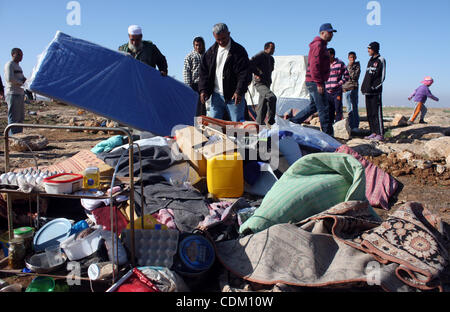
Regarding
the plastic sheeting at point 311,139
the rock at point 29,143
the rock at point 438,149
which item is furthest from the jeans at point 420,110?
the rock at point 29,143

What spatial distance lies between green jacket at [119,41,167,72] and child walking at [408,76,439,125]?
24.6 feet

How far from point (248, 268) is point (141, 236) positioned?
0.75 meters

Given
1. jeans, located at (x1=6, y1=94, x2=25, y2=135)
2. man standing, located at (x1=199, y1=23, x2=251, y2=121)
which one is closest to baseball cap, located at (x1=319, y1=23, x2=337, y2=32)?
man standing, located at (x1=199, y1=23, x2=251, y2=121)

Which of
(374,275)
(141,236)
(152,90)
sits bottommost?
(374,275)

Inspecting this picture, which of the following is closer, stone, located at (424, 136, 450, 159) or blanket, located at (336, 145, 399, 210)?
blanket, located at (336, 145, 399, 210)

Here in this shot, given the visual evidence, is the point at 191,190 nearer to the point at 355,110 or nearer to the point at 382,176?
the point at 382,176

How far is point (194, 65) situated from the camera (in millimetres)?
6402

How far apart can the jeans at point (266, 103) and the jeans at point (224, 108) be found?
1.05 m

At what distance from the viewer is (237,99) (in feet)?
16.0

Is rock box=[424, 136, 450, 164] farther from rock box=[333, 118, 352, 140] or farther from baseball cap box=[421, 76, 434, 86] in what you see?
baseball cap box=[421, 76, 434, 86]

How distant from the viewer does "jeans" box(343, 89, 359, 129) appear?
8.12 m

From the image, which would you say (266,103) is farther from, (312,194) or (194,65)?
(312,194)

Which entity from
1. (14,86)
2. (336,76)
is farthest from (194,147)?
(336,76)
